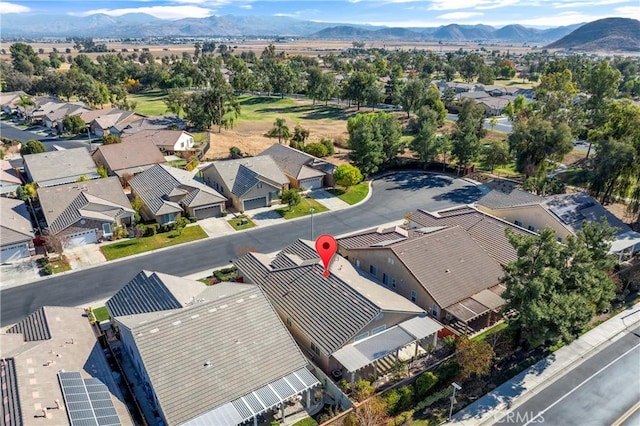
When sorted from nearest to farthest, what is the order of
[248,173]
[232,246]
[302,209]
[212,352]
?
[212,352] → [232,246] → [302,209] → [248,173]

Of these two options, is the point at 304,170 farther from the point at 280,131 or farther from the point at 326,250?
the point at 326,250

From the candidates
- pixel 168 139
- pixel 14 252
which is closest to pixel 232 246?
pixel 14 252

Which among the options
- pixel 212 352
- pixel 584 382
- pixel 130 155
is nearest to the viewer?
pixel 212 352

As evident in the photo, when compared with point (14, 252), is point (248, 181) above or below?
above

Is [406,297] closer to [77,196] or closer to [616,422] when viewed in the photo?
[616,422]

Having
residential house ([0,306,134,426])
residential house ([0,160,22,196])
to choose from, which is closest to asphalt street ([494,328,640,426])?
residential house ([0,306,134,426])

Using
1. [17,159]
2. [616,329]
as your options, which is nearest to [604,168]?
[616,329]

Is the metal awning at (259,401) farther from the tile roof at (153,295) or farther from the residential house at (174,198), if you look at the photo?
the residential house at (174,198)

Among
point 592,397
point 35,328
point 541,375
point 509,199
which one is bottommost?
point 541,375
